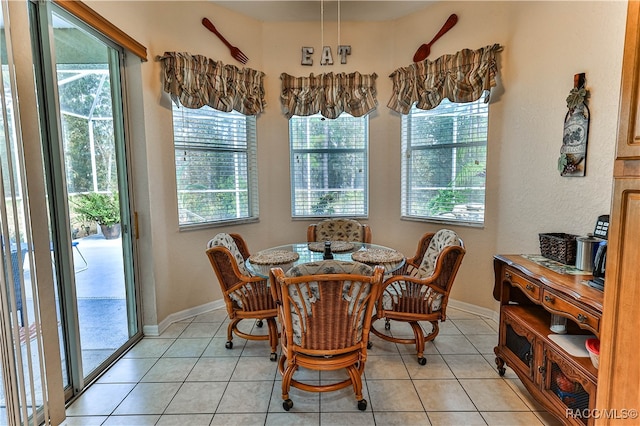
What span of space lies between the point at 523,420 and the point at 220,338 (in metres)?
2.24

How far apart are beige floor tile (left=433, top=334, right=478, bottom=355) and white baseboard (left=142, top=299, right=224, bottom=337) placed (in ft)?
7.31

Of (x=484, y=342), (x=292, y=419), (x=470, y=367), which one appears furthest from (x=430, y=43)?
(x=292, y=419)

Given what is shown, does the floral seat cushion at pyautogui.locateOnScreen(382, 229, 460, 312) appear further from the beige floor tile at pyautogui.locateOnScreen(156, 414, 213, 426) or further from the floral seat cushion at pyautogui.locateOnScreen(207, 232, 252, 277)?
the beige floor tile at pyautogui.locateOnScreen(156, 414, 213, 426)

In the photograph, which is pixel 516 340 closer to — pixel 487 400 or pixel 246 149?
pixel 487 400

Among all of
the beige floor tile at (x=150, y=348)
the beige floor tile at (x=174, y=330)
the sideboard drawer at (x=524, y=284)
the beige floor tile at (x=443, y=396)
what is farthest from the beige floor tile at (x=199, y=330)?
the sideboard drawer at (x=524, y=284)

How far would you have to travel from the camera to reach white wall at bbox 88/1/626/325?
2025 millimetres

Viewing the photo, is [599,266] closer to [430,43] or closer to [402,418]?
[402,418]

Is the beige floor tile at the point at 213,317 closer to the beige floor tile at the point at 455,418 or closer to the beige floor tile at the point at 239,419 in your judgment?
the beige floor tile at the point at 239,419

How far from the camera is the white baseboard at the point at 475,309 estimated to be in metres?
3.01

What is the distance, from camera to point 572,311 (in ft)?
4.86

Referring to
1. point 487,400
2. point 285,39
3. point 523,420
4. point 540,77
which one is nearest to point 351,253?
point 487,400

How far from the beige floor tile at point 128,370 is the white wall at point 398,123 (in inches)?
18.0

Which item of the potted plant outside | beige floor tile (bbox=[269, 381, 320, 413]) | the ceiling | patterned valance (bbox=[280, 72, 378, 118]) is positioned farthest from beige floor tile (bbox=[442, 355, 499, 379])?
the ceiling

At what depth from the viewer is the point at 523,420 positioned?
70.0 inches
